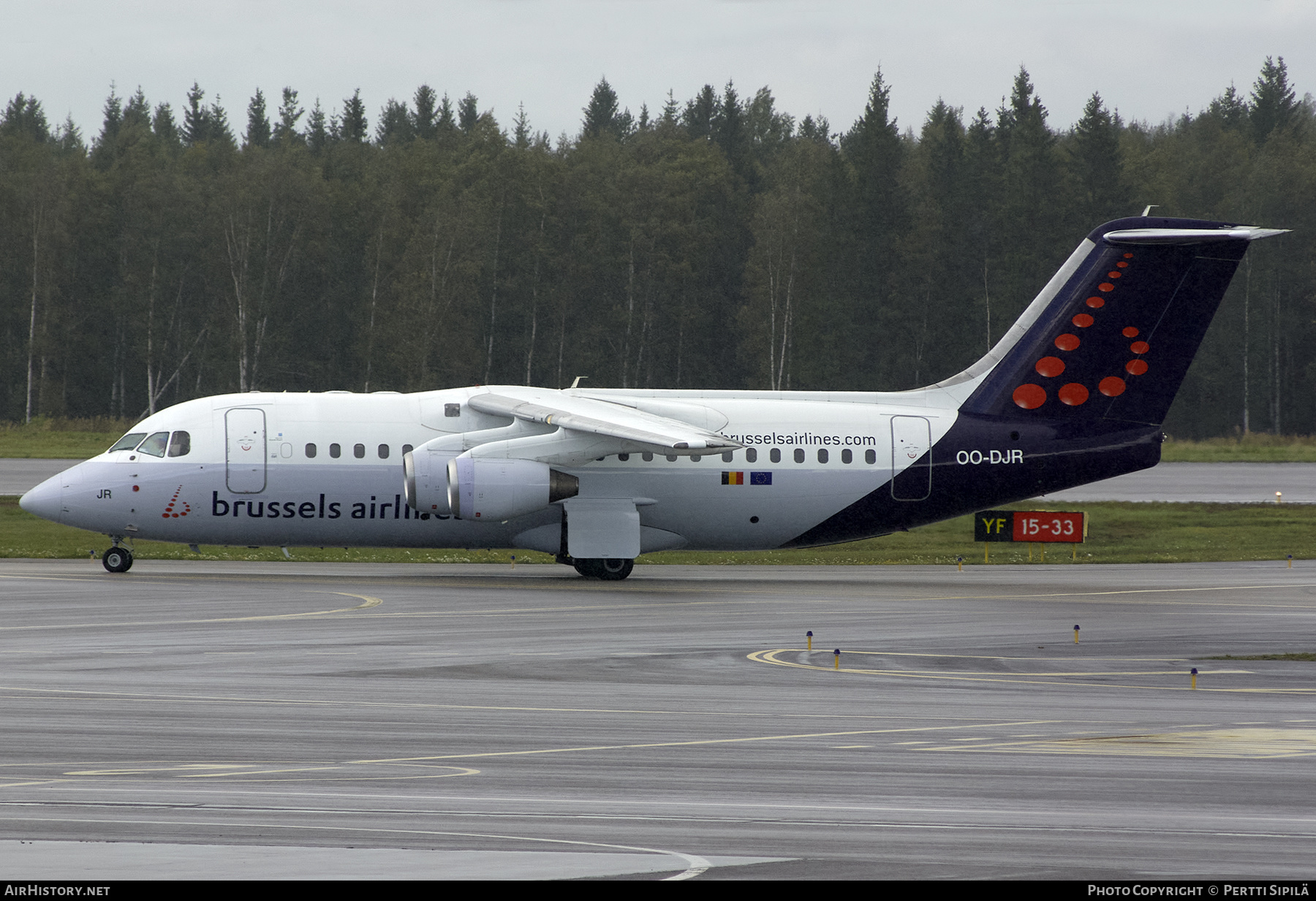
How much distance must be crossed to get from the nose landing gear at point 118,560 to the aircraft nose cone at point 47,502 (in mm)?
1262

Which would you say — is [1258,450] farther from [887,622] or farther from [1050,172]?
[887,622]

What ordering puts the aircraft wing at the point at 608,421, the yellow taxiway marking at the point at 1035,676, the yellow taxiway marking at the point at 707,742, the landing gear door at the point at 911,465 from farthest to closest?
1. the landing gear door at the point at 911,465
2. the aircraft wing at the point at 608,421
3. the yellow taxiway marking at the point at 1035,676
4. the yellow taxiway marking at the point at 707,742

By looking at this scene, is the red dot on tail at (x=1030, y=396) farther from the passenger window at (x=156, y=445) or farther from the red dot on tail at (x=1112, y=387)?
the passenger window at (x=156, y=445)

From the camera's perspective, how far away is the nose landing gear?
2977 centimetres

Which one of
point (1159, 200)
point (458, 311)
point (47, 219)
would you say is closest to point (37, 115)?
point (47, 219)

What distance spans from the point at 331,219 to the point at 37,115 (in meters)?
52.5

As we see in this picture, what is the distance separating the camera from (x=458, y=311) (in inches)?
3356

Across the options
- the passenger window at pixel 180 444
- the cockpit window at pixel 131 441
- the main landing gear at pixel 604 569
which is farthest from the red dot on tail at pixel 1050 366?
the cockpit window at pixel 131 441

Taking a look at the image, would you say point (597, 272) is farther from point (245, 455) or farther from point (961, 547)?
point (245, 455)

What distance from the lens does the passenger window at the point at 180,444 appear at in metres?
30.0

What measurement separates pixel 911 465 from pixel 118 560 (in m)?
16.4

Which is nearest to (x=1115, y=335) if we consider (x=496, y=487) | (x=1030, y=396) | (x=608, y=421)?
(x=1030, y=396)

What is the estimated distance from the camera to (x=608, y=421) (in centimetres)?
2872

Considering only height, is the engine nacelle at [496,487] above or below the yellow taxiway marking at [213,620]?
above
